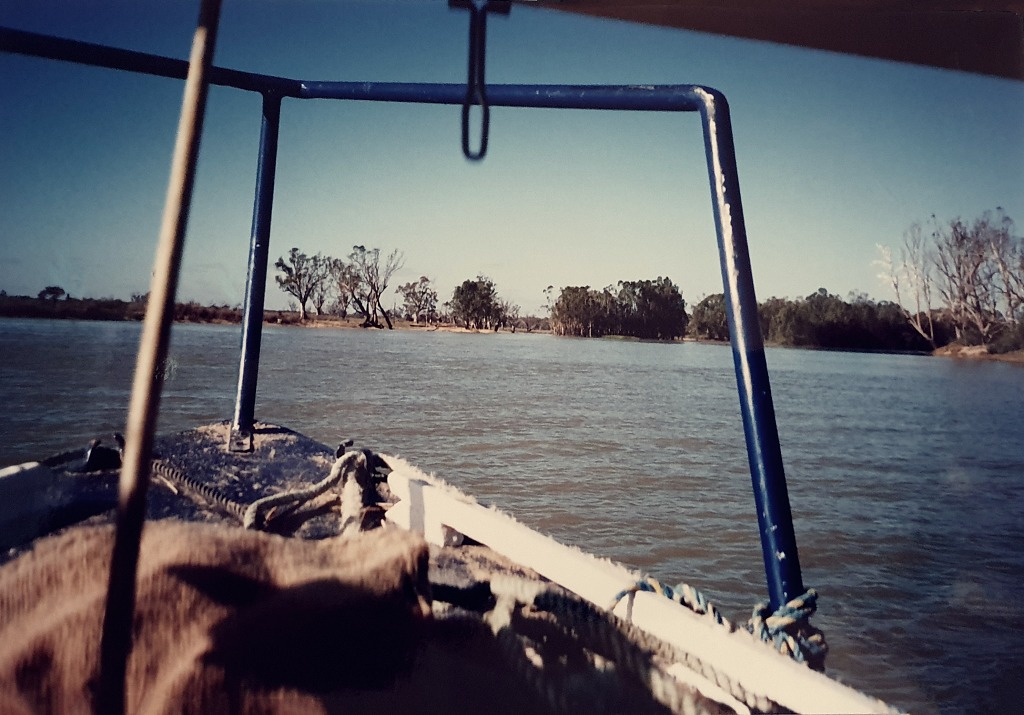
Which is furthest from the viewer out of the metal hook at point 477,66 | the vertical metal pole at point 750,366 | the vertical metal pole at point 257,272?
the vertical metal pole at point 257,272

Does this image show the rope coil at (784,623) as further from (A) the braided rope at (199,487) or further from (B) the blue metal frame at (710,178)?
(A) the braided rope at (199,487)

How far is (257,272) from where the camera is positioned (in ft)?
5.84

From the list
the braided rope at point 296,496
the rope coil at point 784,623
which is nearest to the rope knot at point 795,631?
the rope coil at point 784,623

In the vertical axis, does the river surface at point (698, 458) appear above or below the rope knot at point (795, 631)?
below

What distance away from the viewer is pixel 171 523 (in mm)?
834

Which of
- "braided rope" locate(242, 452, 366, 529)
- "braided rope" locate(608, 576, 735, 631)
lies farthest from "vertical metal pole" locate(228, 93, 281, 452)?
"braided rope" locate(608, 576, 735, 631)

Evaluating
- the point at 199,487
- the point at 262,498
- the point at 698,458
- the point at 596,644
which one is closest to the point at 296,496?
the point at 262,498

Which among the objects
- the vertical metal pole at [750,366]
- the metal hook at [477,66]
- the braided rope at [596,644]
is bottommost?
the braided rope at [596,644]

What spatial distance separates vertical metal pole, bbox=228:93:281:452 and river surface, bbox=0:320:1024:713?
80mm

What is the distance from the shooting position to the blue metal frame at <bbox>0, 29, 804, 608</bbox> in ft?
3.13

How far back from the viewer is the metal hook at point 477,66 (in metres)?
1.20

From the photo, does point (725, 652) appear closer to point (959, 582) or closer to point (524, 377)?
point (959, 582)

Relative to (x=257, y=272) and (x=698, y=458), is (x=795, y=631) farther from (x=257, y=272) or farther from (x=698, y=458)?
(x=698, y=458)

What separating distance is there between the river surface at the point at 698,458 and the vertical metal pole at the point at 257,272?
8 centimetres
